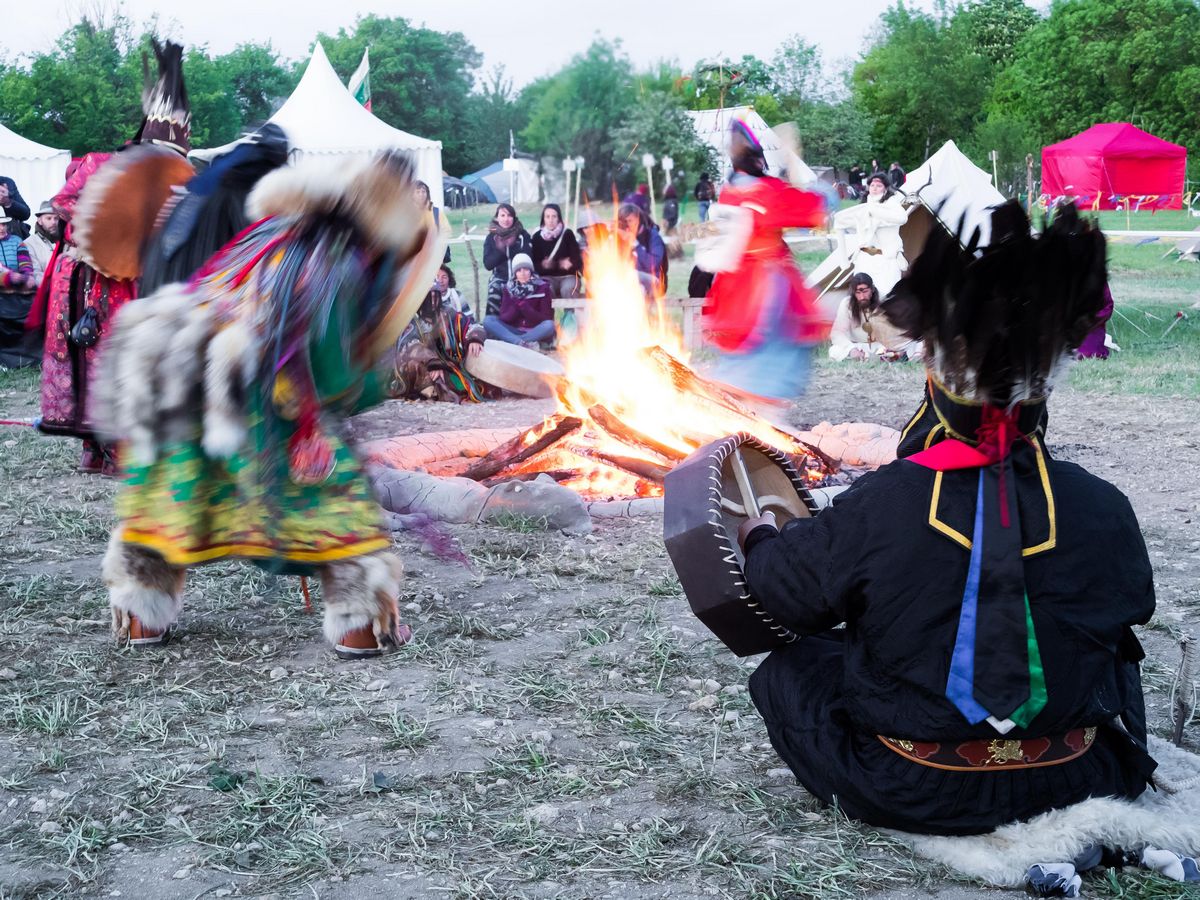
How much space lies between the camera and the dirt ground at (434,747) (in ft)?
9.14

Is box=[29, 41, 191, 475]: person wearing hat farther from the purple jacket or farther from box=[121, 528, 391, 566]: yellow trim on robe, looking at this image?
the purple jacket

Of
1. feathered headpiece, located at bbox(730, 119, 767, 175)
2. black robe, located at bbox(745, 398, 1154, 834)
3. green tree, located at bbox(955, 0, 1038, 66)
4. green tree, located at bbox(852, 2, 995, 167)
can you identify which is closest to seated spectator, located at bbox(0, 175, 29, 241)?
feathered headpiece, located at bbox(730, 119, 767, 175)

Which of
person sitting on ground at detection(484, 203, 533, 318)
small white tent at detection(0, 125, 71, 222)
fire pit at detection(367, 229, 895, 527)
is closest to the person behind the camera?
fire pit at detection(367, 229, 895, 527)

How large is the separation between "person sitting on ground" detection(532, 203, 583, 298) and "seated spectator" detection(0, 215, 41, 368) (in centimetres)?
484

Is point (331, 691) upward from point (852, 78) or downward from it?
downward

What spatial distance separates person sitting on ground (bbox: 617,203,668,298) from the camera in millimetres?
11867

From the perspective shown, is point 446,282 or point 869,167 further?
point 869,167

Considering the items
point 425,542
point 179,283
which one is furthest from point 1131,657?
point 425,542

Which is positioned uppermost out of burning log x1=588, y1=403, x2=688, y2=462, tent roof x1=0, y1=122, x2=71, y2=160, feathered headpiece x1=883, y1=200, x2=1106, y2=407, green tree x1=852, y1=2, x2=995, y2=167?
green tree x1=852, y1=2, x2=995, y2=167

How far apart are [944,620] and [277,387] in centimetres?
212

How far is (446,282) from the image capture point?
10.4m

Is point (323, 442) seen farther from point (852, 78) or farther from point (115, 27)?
point (852, 78)

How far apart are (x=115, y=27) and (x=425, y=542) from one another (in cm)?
2894

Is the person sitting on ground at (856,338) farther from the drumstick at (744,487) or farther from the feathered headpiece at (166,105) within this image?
the drumstick at (744,487)
